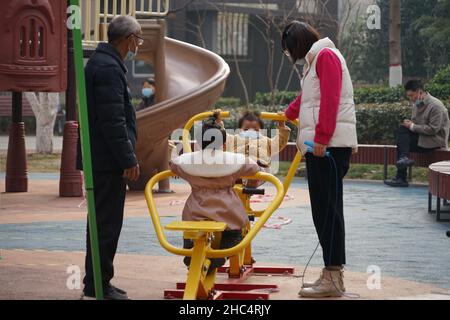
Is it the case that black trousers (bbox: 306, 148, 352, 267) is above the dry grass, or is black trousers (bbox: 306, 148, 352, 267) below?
above

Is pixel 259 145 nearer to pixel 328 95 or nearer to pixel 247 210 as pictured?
pixel 247 210

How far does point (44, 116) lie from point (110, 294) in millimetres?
18479

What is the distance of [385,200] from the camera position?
620 inches

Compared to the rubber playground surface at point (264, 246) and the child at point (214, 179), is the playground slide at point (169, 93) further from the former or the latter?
the child at point (214, 179)

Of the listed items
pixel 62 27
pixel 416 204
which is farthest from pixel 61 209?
pixel 416 204

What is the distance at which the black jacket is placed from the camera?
23.1 ft

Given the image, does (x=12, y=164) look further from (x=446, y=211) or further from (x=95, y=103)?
(x=95, y=103)

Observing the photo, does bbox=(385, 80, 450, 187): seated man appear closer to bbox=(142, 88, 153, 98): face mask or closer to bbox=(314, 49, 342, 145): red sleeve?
bbox=(142, 88, 153, 98): face mask

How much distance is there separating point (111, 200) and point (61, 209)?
6.89 m

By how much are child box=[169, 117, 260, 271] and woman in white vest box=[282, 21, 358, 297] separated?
25.4 inches

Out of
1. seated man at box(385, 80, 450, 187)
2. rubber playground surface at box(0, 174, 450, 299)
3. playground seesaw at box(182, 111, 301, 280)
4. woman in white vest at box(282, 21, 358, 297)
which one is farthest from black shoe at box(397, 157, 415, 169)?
woman in white vest at box(282, 21, 358, 297)

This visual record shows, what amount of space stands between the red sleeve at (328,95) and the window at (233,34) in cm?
3412

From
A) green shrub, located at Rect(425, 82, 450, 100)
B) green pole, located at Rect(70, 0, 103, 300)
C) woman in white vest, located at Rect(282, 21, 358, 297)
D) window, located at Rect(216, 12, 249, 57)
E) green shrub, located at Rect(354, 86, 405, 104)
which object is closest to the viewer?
green pole, located at Rect(70, 0, 103, 300)

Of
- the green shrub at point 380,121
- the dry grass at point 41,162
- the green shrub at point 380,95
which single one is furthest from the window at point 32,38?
the green shrub at point 380,95
